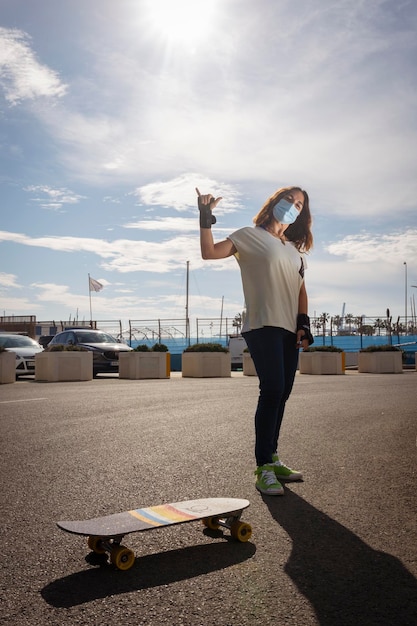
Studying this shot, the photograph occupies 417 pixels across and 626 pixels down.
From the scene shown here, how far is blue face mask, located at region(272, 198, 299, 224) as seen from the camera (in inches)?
192

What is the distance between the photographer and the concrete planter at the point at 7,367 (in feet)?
58.2

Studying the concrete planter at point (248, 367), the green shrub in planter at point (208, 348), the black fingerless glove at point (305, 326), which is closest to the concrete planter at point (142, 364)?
the green shrub in planter at point (208, 348)

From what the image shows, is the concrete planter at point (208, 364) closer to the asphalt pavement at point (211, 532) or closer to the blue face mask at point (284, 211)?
the asphalt pavement at point (211, 532)

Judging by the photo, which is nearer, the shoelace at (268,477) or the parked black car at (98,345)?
the shoelace at (268,477)

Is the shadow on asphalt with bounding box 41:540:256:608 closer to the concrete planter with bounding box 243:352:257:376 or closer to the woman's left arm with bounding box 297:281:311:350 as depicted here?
the woman's left arm with bounding box 297:281:311:350

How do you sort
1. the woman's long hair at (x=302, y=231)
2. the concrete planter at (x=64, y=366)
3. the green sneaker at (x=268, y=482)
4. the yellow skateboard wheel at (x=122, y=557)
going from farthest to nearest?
the concrete planter at (x=64, y=366)
the woman's long hair at (x=302, y=231)
the green sneaker at (x=268, y=482)
the yellow skateboard wheel at (x=122, y=557)

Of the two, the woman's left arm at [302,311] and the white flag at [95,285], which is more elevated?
the white flag at [95,285]

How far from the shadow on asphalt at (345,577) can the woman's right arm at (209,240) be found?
1.80 meters

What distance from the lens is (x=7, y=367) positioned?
17828mm

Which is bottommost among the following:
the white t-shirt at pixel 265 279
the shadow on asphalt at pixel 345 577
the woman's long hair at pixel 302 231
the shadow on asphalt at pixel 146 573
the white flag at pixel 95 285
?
the shadow on asphalt at pixel 345 577

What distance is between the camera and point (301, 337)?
4.72m

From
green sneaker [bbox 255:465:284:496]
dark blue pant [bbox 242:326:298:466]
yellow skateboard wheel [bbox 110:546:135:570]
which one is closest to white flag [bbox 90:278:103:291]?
dark blue pant [bbox 242:326:298:466]

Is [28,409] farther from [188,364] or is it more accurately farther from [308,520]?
[188,364]

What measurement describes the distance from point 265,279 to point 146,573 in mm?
2363
